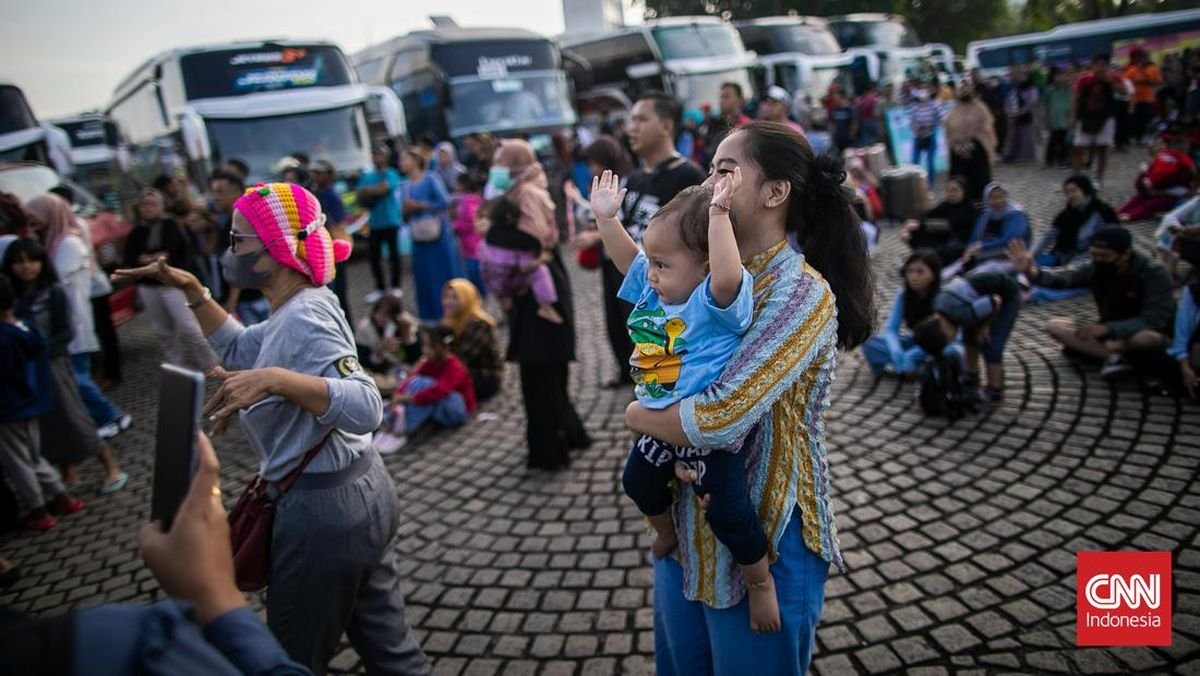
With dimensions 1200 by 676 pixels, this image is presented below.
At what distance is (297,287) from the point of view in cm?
222

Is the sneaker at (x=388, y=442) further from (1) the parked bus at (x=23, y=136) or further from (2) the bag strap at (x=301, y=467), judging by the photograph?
(1) the parked bus at (x=23, y=136)

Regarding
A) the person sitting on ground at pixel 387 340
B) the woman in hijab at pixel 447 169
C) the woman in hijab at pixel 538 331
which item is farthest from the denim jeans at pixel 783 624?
the woman in hijab at pixel 447 169

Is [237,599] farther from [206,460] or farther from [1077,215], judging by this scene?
[1077,215]

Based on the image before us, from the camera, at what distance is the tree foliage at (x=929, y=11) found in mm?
39500

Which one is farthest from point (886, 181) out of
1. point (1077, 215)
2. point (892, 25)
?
point (892, 25)

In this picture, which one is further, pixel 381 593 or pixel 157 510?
pixel 381 593

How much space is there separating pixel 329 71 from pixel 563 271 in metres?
10.0

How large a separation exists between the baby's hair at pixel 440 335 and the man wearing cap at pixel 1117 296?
168 inches

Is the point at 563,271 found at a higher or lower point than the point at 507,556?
higher

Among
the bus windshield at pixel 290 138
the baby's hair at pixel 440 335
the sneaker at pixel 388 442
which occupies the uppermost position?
the bus windshield at pixel 290 138

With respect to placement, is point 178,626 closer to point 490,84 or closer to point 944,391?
point 944,391

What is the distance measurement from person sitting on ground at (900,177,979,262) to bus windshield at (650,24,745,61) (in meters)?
12.8

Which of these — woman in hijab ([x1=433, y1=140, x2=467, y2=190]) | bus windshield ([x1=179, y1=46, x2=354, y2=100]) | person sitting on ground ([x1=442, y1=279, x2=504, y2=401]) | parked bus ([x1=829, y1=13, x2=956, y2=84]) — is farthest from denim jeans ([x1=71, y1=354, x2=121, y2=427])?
parked bus ([x1=829, y1=13, x2=956, y2=84])

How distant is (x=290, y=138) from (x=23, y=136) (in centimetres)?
431
